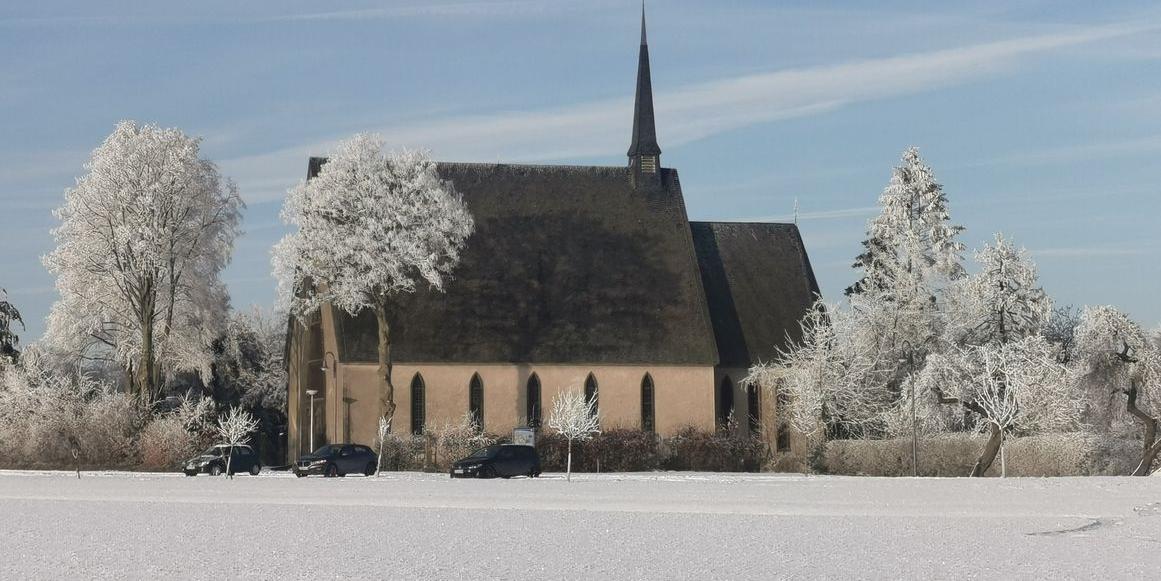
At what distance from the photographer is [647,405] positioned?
61.1m

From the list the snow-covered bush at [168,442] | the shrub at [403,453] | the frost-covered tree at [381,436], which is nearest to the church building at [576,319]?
the shrub at [403,453]

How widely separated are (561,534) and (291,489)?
57.6ft

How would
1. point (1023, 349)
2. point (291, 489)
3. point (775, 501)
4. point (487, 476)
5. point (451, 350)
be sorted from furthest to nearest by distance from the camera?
point (451, 350) → point (1023, 349) → point (487, 476) → point (291, 489) → point (775, 501)

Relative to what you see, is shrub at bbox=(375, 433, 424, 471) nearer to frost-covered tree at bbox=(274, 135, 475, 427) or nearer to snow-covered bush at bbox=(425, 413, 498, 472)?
snow-covered bush at bbox=(425, 413, 498, 472)

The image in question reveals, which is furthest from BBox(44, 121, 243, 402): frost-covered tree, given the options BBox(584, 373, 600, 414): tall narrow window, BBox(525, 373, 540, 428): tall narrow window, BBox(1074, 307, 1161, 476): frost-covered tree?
BBox(1074, 307, 1161, 476): frost-covered tree

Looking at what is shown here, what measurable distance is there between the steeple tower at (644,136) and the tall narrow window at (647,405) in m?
10.1

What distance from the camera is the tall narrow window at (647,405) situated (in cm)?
6081

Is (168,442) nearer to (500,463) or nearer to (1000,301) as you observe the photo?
(500,463)

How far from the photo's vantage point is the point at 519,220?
6438 centimetres

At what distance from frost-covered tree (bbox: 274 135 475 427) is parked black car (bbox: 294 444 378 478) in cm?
370

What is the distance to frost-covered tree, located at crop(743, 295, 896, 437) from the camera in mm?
58094

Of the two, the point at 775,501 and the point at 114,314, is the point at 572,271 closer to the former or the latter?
the point at 114,314

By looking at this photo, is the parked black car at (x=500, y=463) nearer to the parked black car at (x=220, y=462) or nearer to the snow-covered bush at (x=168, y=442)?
the parked black car at (x=220, y=462)

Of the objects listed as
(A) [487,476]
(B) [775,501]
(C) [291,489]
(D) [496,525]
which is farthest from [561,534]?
(A) [487,476]
